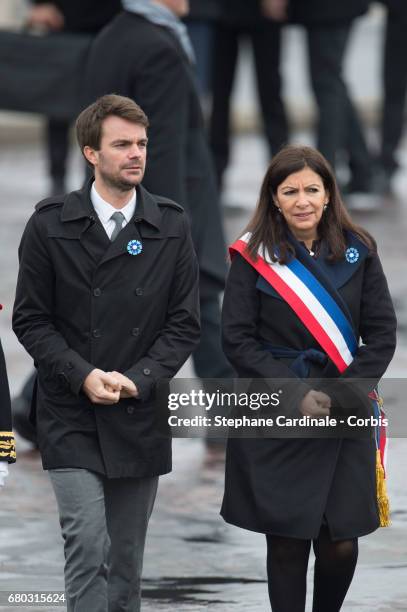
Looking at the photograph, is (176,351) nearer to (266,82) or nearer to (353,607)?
(353,607)

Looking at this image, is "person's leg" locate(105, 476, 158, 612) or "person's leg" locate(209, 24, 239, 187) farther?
"person's leg" locate(209, 24, 239, 187)

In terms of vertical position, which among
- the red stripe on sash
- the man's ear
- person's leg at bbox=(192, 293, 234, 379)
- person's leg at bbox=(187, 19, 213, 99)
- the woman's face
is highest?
person's leg at bbox=(187, 19, 213, 99)

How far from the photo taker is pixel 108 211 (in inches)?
237

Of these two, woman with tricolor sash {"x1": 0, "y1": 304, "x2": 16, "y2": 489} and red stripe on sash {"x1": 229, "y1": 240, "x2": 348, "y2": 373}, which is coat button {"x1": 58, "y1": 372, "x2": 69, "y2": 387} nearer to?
woman with tricolor sash {"x1": 0, "y1": 304, "x2": 16, "y2": 489}

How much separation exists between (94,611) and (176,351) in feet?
2.55

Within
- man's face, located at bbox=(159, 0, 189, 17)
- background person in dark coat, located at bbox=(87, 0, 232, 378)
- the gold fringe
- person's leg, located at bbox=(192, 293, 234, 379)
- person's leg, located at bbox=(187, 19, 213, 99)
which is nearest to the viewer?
the gold fringe

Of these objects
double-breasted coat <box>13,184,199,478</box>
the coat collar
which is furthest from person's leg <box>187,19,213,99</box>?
double-breasted coat <box>13,184,199,478</box>

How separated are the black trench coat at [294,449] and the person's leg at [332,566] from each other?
6 centimetres

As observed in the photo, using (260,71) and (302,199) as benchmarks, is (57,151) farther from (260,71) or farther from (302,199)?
(302,199)

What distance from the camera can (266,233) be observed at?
19.7 ft

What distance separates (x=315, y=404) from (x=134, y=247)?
0.69m

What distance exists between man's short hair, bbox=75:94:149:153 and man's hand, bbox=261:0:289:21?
7.54 metres

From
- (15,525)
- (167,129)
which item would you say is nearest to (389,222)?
(167,129)

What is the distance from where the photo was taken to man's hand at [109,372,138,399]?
5832mm
